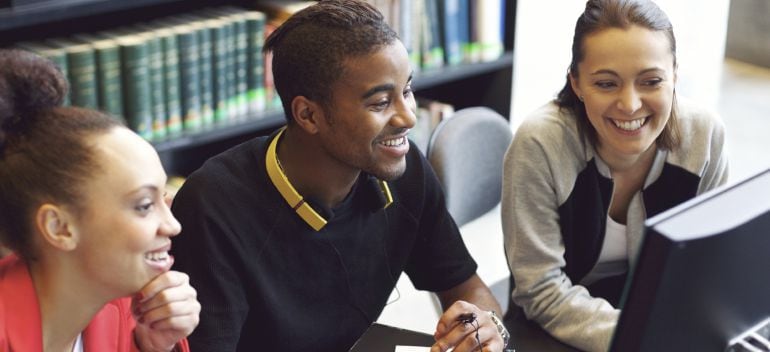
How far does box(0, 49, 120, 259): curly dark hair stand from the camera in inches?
50.1

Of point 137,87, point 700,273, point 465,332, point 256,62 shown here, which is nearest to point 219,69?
point 256,62

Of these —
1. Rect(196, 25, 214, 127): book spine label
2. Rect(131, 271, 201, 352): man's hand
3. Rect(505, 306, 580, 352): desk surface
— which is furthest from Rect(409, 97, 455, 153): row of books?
Rect(131, 271, 201, 352): man's hand

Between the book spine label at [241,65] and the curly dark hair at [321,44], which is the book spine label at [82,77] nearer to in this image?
the book spine label at [241,65]

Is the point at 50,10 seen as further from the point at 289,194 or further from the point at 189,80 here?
the point at 289,194

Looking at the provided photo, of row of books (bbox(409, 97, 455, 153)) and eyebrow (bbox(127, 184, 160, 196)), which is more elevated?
eyebrow (bbox(127, 184, 160, 196))

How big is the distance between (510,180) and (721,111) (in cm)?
251

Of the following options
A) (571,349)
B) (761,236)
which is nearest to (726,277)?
(761,236)

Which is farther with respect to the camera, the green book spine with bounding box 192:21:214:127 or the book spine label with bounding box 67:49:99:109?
the green book spine with bounding box 192:21:214:127

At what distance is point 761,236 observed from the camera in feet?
3.43

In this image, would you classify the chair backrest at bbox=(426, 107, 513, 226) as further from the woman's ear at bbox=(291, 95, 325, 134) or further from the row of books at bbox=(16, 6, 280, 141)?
the row of books at bbox=(16, 6, 280, 141)

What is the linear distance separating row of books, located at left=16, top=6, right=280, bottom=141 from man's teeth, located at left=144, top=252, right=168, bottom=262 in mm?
1315

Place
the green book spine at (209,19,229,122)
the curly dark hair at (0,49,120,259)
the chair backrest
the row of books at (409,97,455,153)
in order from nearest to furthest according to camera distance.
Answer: the curly dark hair at (0,49,120,259), the chair backrest, the green book spine at (209,19,229,122), the row of books at (409,97,455,153)

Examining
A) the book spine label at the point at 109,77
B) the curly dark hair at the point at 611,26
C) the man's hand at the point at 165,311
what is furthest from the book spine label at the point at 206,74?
the man's hand at the point at 165,311

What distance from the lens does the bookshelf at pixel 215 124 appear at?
2.49 meters
